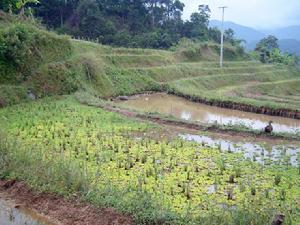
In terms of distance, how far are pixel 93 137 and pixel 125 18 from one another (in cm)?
4531

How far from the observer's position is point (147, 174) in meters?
11.0

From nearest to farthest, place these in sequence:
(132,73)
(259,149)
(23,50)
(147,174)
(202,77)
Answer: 1. (147,174)
2. (259,149)
3. (23,50)
4. (132,73)
5. (202,77)

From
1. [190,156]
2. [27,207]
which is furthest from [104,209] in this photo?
[190,156]

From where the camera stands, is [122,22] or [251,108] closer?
[251,108]

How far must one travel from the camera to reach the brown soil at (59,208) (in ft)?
27.0

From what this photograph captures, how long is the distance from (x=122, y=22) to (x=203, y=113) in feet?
118

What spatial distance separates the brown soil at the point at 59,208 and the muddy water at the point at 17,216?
12 centimetres

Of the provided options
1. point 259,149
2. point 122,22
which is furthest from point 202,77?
point 122,22

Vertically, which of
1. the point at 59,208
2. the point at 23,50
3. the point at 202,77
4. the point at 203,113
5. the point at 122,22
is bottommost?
the point at 203,113

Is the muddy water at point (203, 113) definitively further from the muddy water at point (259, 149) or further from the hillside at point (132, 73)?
the muddy water at point (259, 149)

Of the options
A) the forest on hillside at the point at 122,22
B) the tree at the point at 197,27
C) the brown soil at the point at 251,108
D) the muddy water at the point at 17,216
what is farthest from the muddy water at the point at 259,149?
the tree at the point at 197,27

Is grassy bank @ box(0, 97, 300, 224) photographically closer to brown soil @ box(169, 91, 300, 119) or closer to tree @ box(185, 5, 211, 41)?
brown soil @ box(169, 91, 300, 119)

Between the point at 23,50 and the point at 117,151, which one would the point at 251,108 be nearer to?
the point at 117,151

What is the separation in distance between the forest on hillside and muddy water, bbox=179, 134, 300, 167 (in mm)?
34400
